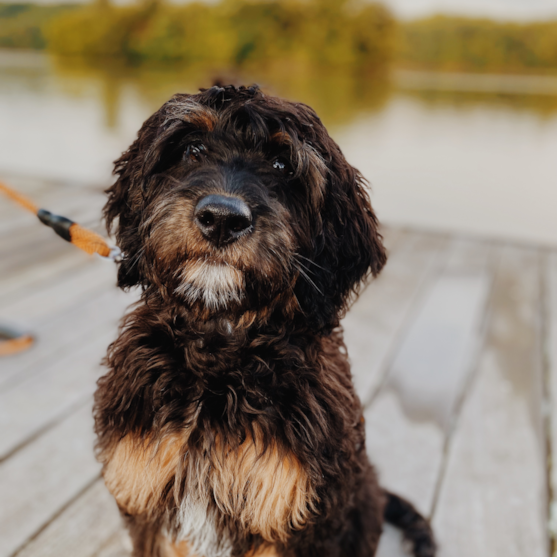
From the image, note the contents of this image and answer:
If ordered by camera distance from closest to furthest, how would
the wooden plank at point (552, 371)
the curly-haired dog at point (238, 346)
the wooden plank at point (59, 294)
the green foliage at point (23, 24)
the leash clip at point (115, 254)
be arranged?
the curly-haired dog at point (238, 346)
the leash clip at point (115, 254)
the wooden plank at point (552, 371)
the wooden plank at point (59, 294)
the green foliage at point (23, 24)

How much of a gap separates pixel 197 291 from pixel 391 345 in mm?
2140

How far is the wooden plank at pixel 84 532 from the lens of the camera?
1.86 meters

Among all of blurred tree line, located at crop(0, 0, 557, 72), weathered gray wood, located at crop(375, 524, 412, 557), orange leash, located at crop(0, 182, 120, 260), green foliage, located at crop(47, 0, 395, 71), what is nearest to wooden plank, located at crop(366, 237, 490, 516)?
weathered gray wood, located at crop(375, 524, 412, 557)

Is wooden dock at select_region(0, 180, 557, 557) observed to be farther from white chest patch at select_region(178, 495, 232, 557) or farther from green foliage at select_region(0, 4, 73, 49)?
green foliage at select_region(0, 4, 73, 49)

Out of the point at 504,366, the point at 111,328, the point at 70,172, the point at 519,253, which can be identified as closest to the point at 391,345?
the point at 504,366

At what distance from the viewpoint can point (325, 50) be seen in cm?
477

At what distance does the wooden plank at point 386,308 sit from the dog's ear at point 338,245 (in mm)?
1002

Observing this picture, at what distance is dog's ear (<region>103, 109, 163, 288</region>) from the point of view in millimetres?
1596

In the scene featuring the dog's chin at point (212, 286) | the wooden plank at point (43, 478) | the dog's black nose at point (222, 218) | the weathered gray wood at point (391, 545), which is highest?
the dog's black nose at point (222, 218)

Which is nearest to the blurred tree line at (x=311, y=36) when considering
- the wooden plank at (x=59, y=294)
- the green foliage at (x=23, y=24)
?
the green foliage at (x=23, y=24)

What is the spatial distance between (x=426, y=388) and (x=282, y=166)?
1.80 m

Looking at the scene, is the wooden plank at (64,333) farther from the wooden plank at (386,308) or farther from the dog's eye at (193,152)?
the dog's eye at (193,152)

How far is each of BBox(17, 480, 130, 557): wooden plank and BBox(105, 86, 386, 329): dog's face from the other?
96 centimetres

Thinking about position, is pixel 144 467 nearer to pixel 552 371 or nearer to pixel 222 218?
pixel 222 218
